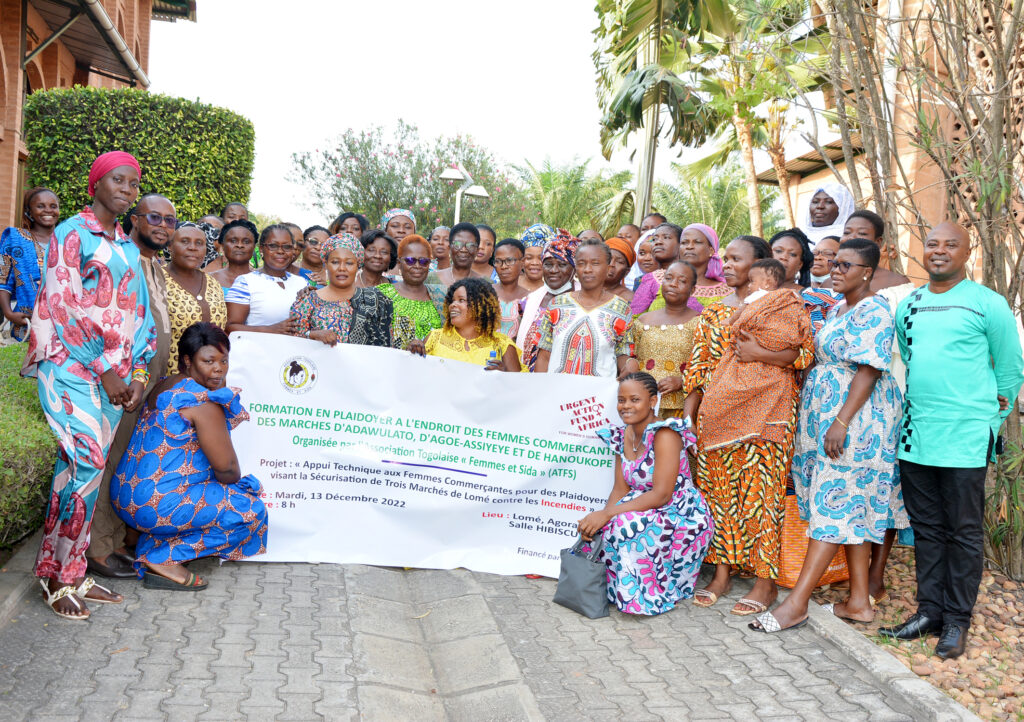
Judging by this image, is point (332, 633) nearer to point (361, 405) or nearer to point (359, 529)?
point (359, 529)

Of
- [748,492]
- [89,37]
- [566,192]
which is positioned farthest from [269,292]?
[566,192]

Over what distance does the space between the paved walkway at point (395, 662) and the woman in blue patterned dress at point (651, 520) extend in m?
0.17

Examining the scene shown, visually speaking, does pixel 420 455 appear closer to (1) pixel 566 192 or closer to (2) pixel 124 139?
(2) pixel 124 139

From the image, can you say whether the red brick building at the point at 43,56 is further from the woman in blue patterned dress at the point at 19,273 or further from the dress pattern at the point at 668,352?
the dress pattern at the point at 668,352

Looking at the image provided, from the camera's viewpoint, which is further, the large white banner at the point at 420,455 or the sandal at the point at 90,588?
the large white banner at the point at 420,455

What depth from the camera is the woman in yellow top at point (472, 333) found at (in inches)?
229

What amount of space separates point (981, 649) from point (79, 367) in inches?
188

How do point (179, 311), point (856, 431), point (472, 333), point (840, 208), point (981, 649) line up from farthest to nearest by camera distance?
point (840, 208)
point (472, 333)
point (179, 311)
point (856, 431)
point (981, 649)

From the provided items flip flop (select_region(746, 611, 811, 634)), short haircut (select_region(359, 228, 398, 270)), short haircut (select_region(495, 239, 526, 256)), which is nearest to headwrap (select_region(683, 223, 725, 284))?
short haircut (select_region(495, 239, 526, 256))

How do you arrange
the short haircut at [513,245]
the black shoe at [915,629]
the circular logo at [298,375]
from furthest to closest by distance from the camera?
the short haircut at [513,245] < the circular logo at [298,375] < the black shoe at [915,629]

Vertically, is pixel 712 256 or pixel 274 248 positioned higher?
pixel 712 256

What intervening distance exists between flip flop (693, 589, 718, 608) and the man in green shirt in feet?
2.94

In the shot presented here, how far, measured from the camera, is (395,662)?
4203 millimetres

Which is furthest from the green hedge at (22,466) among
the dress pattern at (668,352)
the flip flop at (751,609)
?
the flip flop at (751,609)
